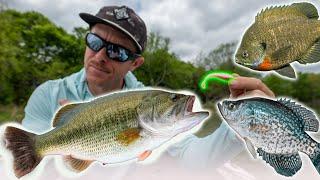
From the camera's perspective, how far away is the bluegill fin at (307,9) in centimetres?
41

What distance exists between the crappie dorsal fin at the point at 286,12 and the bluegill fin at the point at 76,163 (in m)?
0.24

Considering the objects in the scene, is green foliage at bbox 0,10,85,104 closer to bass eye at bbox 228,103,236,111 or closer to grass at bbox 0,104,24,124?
grass at bbox 0,104,24,124

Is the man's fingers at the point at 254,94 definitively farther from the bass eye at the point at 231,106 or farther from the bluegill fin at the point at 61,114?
the bluegill fin at the point at 61,114

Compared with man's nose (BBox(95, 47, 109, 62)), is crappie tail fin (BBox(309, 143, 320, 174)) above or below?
below

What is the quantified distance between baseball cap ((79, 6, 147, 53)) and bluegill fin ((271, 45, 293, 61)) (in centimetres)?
26

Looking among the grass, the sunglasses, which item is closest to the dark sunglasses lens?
the sunglasses

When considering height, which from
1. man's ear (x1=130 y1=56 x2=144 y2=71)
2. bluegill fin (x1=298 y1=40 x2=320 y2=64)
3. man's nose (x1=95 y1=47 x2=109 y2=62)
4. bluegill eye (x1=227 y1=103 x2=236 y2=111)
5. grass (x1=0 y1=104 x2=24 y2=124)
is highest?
bluegill fin (x1=298 y1=40 x2=320 y2=64)

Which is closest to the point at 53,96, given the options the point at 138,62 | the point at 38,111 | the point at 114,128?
the point at 38,111

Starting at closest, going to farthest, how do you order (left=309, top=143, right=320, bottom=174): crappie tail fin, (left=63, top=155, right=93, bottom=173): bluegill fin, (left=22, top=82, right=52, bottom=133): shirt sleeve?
(left=309, top=143, right=320, bottom=174): crappie tail fin
(left=63, top=155, right=93, bottom=173): bluegill fin
(left=22, top=82, right=52, bottom=133): shirt sleeve

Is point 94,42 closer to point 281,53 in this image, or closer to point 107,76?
point 107,76

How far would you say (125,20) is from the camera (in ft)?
2.00

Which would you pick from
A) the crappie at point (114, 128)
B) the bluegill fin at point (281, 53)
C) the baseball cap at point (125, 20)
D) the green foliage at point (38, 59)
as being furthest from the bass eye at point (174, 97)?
the green foliage at point (38, 59)

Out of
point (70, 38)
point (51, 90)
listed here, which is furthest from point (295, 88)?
point (70, 38)

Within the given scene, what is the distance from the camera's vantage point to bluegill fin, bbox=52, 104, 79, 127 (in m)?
0.47
